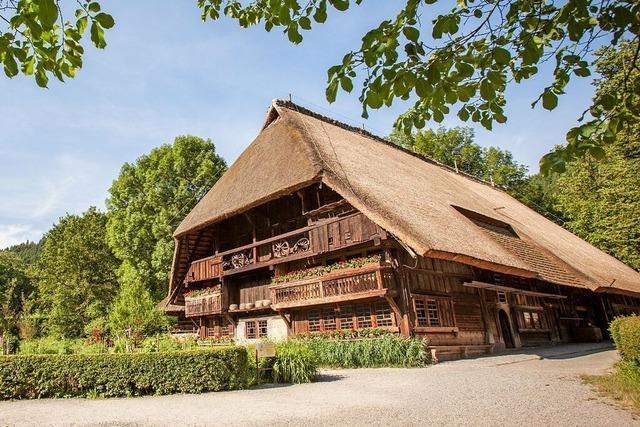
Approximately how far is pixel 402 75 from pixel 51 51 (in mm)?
2750

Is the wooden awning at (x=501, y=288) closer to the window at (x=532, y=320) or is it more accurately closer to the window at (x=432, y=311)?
the window at (x=532, y=320)

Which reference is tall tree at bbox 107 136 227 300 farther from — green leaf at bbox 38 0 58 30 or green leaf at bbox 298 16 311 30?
green leaf at bbox 38 0 58 30

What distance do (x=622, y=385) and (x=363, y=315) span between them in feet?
30.1

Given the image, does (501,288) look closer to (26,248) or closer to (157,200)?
(157,200)

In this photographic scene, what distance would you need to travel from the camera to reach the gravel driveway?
627 cm

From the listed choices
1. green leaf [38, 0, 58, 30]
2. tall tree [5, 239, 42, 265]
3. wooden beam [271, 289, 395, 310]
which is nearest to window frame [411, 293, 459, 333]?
wooden beam [271, 289, 395, 310]

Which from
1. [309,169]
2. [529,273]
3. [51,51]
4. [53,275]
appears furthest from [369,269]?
[53,275]

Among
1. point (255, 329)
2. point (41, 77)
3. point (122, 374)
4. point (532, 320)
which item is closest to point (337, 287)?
point (255, 329)

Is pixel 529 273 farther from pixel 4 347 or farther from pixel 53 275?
pixel 53 275

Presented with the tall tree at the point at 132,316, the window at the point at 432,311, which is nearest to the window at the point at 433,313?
the window at the point at 432,311

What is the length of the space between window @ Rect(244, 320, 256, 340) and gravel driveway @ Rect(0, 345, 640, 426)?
1041 centimetres

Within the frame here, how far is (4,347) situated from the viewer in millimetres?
20484

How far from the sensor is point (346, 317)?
16.4 metres

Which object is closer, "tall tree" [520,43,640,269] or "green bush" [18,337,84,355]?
"green bush" [18,337,84,355]
